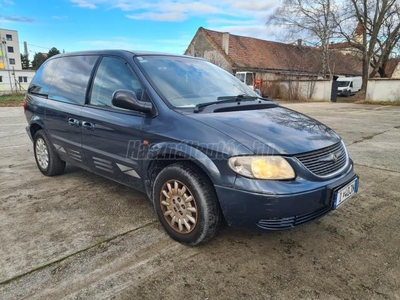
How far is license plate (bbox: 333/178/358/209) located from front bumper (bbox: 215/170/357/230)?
45 mm

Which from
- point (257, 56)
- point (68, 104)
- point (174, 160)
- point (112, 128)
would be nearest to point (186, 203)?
point (174, 160)

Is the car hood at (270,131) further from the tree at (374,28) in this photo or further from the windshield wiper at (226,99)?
the tree at (374,28)

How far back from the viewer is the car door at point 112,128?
9.43ft

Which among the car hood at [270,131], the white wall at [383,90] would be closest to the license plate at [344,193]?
the car hood at [270,131]

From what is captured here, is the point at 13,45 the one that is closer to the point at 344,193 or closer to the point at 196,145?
the point at 196,145

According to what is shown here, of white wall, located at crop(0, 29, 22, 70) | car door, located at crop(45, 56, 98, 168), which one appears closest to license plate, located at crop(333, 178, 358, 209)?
car door, located at crop(45, 56, 98, 168)

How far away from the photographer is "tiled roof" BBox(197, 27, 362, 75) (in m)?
29.1

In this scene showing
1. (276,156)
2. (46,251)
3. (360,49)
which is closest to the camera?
(276,156)

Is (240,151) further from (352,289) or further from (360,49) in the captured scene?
(360,49)

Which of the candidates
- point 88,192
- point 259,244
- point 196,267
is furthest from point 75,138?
point 259,244

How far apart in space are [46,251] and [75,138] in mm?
1437

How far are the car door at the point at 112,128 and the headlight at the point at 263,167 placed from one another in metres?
1.03

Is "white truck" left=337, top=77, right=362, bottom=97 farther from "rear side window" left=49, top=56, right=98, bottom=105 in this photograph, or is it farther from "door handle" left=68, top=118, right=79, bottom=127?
"door handle" left=68, top=118, right=79, bottom=127

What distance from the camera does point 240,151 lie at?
2.21 m
